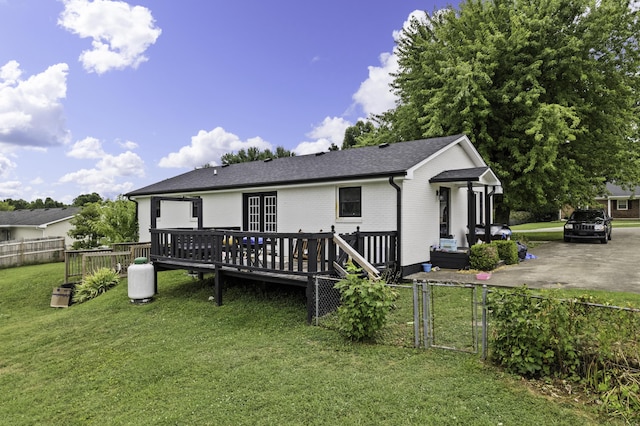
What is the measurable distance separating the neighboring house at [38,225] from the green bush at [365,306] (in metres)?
32.8

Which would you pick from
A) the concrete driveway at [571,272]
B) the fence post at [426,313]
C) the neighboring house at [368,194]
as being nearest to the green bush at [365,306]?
the fence post at [426,313]

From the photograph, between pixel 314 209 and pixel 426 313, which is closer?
pixel 426 313

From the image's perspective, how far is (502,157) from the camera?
695 inches

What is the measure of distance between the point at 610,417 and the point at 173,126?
2118cm

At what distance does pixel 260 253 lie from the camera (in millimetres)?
9133

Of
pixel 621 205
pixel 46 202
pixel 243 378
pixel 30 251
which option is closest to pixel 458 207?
pixel 243 378

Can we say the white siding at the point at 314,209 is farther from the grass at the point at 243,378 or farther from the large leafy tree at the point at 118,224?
the large leafy tree at the point at 118,224

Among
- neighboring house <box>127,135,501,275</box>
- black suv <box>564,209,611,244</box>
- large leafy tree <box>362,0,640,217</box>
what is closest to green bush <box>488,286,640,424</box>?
neighboring house <box>127,135,501,275</box>

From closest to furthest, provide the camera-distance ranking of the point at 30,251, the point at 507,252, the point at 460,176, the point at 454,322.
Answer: the point at 454,322
the point at 460,176
the point at 507,252
the point at 30,251

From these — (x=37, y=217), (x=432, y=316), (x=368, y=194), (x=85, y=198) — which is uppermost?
(x=85, y=198)

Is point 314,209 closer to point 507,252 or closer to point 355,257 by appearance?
point 355,257

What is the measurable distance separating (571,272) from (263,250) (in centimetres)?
834

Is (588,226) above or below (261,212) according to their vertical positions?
below

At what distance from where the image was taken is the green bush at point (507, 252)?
11711mm
